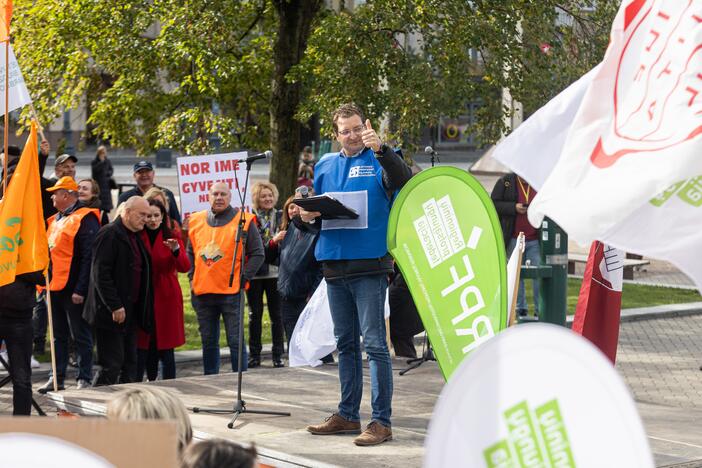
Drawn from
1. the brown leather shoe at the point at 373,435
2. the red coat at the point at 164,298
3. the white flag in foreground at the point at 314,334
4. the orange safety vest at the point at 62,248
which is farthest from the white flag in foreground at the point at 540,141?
the orange safety vest at the point at 62,248

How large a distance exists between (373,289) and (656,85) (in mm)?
3138

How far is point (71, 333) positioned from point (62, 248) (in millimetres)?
775

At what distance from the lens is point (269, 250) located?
11.4 meters

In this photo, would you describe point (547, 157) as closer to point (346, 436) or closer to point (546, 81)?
point (346, 436)

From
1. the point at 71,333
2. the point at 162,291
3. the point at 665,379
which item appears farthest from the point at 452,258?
the point at 665,379

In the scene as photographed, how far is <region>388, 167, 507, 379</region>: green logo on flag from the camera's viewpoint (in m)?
6.55

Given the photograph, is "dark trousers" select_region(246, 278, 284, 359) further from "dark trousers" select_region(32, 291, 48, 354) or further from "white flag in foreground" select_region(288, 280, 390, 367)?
"dark trousers" select_region(32, 291, 48, 354)

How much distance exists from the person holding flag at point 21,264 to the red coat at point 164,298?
1257mm

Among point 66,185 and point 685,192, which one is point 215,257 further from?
point 685,192

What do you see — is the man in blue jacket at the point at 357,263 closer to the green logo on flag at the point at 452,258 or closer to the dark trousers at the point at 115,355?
the green logo on flag at the point at 452,258

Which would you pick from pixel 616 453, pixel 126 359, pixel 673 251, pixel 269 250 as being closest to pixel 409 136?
pixel 269 250

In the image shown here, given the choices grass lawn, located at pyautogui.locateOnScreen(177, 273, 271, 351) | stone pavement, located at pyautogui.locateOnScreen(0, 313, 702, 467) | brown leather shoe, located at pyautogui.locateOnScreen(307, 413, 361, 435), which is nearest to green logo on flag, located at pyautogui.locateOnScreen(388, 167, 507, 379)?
brown leather shoe, located at pyautogui.locateOnScreen(307, 413, 361, 435)

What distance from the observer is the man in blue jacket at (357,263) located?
293 inches

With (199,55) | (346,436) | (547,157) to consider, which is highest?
(199,55)
